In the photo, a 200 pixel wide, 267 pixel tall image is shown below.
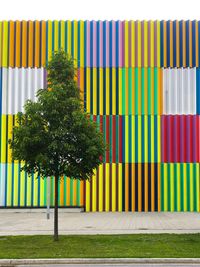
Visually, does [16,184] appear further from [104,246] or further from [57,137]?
[104,246]

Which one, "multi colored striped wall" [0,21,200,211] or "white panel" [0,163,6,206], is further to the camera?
"white panel" [0,163,6,206]

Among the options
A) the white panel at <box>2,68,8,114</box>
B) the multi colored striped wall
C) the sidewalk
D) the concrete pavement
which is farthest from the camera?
the white panel at <box>2,68,8,114</box>

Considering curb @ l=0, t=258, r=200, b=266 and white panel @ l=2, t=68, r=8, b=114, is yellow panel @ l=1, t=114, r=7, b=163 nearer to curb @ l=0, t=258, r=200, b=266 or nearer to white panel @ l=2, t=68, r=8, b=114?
white panel @ l=2, t=68, r=8, b=114

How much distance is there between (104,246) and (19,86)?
56.5 ft

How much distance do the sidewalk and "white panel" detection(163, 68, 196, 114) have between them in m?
6.54

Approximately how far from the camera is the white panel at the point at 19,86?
28781 millimetres

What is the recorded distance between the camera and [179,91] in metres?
28.5

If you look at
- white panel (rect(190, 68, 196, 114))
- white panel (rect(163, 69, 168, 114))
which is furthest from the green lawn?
white panel (rect(190, 68, 196, 114))

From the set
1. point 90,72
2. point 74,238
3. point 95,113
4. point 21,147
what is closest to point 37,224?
point 74,238

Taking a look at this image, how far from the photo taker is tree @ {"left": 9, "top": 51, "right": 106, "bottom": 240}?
14891 mm

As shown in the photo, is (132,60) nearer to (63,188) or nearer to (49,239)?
(63,188)

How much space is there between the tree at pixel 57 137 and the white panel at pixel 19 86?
44.2 feet

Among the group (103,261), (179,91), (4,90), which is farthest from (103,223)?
(4,90)

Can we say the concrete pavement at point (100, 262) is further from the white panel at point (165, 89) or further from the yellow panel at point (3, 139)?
the white panel at point (165, 89)
